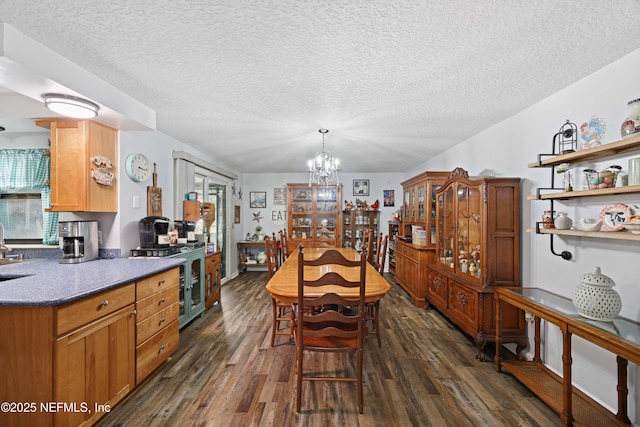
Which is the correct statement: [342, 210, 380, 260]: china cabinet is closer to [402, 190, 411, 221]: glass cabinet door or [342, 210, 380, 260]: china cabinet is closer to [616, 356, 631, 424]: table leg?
[402, 190, 411, 221]: glass cabinet door

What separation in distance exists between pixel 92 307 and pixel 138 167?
1706 millimetres

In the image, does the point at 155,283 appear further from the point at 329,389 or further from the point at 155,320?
the point at 329,389

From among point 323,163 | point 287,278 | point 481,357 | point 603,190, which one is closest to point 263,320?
point 287,278

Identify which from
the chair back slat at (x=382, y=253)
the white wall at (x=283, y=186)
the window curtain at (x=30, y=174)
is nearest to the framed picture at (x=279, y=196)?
the white wall at (x=283, y=186)

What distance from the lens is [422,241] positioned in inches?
152

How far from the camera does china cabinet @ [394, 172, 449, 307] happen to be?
3742mm

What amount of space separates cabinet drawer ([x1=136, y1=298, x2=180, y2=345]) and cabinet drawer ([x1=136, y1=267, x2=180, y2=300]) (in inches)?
7.8

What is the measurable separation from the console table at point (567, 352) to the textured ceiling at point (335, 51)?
165 centimetres

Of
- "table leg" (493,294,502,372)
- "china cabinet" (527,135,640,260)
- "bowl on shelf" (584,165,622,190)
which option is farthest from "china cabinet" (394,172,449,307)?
"bowl on shelf" (584,165,622,190)

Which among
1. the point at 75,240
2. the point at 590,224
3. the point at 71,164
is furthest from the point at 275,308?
the point at 590,224

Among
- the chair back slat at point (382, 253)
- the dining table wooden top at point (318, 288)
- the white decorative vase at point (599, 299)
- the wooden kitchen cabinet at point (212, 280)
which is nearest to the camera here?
the white decorative vase at point (599, 299)

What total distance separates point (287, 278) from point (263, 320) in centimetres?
132

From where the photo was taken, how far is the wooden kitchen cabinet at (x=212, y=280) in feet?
11.5

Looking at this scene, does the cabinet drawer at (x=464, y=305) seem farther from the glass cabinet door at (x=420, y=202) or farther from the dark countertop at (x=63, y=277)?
the dark countertop at (x=63, y=277)
